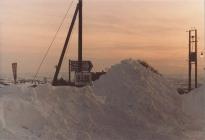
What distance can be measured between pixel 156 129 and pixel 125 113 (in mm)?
1099

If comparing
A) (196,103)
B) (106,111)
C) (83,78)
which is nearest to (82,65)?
(83,78)

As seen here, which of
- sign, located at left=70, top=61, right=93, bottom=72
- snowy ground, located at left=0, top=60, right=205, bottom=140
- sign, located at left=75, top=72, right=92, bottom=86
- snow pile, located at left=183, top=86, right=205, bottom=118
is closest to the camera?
snowy ground, located at left=0, top=60, right=205, bottom=140

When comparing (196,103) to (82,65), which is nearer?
(82,65)

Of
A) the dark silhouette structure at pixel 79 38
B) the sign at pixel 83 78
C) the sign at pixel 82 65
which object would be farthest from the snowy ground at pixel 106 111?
the dark silhouette structure at pixel 79 38

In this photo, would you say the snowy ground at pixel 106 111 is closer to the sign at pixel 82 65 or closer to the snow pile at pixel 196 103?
the snow pile at pixel 196 103

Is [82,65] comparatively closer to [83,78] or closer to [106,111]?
[83,78]

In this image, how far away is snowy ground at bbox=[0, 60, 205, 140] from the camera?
12820 millimetres

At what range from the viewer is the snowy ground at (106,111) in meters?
12.8

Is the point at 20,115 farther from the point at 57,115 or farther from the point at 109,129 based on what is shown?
the point at 109,129

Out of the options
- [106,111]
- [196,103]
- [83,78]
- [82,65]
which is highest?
[82,65]

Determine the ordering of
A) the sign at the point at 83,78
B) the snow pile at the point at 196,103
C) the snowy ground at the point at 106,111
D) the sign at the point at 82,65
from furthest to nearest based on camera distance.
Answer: the snow pile at the point at 196,103 → the sign at the point at 82,65 → the sign at the point at 83,78 → the snowy ground at the point at 106,111

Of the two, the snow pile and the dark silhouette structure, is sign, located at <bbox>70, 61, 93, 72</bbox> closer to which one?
the dark silhouette structure

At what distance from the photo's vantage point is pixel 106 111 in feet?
51.4

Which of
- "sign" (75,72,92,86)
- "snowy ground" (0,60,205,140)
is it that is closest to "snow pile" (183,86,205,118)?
"snowy ground" (0,60,205,140)
